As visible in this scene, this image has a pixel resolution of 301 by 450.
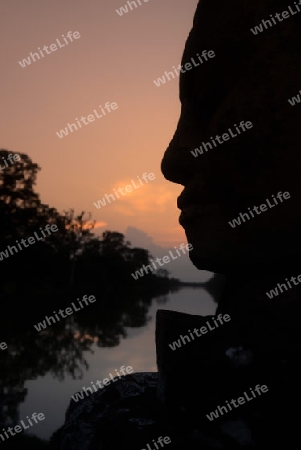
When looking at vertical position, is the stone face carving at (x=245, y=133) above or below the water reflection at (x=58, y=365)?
above

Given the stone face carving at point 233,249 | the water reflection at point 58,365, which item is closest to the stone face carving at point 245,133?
the stone face carving at point 233,249

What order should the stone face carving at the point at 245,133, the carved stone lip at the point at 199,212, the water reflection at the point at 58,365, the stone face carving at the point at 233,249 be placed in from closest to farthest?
1. the stone face carving at the point at 233,249
2. the stone face carving at the point at 245,133
3. the carved stone lip at the point at 199,212
4. the water reflection at the point at 58,365

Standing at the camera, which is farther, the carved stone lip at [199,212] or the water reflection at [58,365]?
the water reflection at [58,365]

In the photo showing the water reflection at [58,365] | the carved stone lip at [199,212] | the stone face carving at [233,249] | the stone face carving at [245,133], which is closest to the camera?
the stone face carving at [233,249]

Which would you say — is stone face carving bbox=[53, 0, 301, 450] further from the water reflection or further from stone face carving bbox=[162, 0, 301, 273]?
the water reflection

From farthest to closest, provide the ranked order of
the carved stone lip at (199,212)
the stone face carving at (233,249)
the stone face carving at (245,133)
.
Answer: the carved stone lip at (199,212) < the stone face carving at (245,133) < the stone face carving at (233,249)

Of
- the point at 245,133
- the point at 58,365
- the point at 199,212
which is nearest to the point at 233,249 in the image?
the point at 199,212

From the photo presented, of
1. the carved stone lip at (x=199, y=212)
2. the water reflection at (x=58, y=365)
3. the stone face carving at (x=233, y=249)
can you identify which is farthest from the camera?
the water reflection at (x=58, y=365)

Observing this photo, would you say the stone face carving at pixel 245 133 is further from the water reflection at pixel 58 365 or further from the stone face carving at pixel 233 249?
the water reflection at pixel 58 365

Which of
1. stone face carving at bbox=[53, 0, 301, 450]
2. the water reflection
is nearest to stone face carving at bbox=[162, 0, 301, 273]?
stone face carving at bbox=[53, 0, 301, 450]

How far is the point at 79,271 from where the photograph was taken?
→ 6675 centimetres

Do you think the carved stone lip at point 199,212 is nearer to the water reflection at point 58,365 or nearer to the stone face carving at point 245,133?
the stone face carving at point 245,133

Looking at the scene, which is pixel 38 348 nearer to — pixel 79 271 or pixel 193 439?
pixel 193 439

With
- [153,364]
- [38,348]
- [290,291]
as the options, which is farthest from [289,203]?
[38,348]
